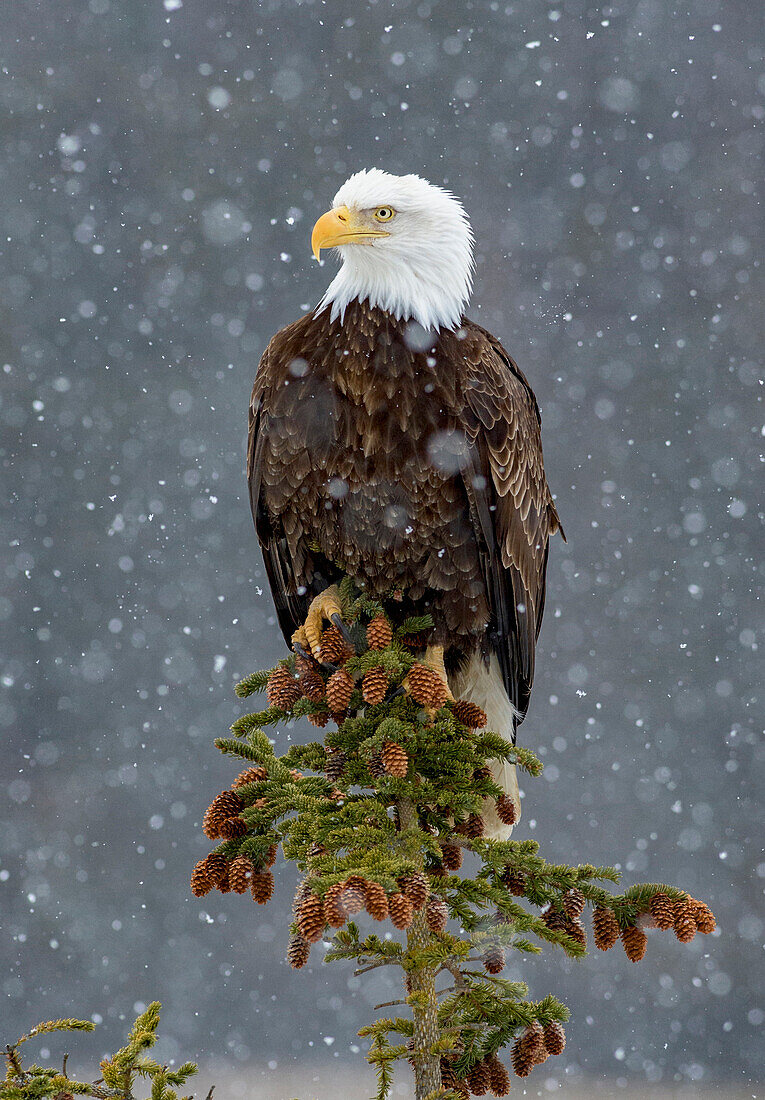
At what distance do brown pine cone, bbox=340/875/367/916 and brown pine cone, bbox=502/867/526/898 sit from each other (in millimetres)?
565

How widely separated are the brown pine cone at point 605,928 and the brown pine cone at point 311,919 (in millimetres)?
640

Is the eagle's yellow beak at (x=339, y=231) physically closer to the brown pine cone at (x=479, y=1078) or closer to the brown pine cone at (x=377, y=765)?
the brown pine cone at (x=377, y=765)

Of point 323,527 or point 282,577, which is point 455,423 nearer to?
point 323,527

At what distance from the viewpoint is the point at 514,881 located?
204cm

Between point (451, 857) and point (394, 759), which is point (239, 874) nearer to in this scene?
point (394, 759)

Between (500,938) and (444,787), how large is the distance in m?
0.34

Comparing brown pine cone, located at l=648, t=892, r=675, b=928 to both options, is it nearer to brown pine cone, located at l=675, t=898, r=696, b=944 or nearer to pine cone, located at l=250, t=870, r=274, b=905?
brown pine cone, located at l=675, t=898, r=696, b=944

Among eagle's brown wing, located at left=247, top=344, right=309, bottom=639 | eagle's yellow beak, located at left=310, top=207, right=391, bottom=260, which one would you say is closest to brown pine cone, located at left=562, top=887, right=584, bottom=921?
eagle's brown wing, located at left=247, top=344, right=309, bottom=639

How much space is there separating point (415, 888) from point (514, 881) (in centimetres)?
41

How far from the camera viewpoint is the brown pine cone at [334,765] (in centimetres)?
218

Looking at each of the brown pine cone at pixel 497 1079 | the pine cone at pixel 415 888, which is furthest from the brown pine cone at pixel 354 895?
the brown pine cone at pixel 497 1079

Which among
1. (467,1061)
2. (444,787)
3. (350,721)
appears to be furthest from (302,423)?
(467,1061)

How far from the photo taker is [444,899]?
202 centimetres

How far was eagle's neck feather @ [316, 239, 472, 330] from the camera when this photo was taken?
2.64 meters
